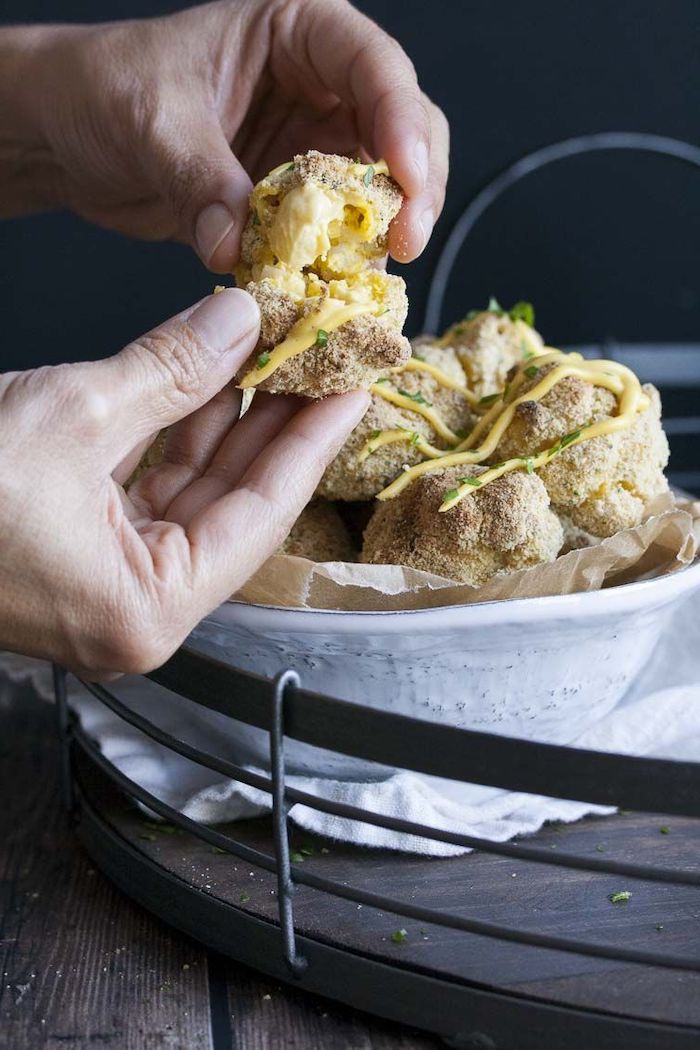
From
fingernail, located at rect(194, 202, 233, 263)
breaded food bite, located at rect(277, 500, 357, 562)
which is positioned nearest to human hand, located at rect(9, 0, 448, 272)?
fingernail, located at rect(194, 202, 233, 263)

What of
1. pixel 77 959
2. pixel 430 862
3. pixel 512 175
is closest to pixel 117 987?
pixel 77 959

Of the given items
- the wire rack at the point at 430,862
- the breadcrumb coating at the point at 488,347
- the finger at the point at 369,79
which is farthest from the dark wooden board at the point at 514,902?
the finger at the point at 369,79

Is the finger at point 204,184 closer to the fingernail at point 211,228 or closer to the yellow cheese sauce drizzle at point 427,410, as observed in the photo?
the fingernail at point 211,228

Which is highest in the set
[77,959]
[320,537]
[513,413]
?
[513,413]

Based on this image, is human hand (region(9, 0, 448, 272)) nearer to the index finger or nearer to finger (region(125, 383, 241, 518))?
the index finger

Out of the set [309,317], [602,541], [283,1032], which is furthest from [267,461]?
[283,1032]

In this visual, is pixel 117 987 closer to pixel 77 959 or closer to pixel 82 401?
pixel 77 959

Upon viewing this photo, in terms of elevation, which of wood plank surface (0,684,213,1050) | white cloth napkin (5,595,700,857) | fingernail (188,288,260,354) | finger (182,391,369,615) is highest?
fingernail (188,288,260,354)
